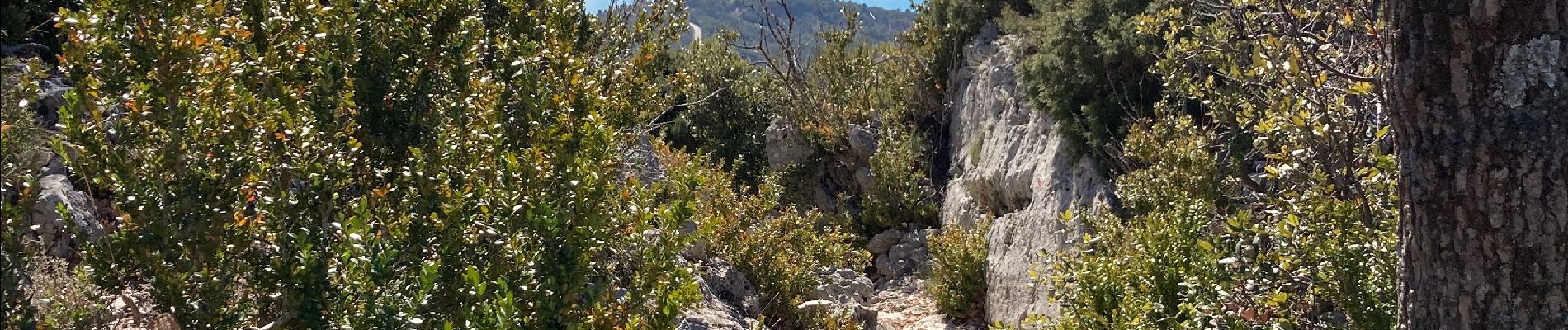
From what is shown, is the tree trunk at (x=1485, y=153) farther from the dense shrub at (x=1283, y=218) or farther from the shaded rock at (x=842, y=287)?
the shaded rock at (x=842, y=287)

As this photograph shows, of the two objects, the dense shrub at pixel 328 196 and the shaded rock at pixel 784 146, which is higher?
the shaded rock at pixel 784 146

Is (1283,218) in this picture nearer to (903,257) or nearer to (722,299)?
(722,299)

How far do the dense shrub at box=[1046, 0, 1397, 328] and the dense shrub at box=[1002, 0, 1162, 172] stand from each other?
2.49 m

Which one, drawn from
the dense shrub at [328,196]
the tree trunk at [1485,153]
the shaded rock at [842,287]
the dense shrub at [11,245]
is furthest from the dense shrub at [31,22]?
the tree trunk at [1485,153]

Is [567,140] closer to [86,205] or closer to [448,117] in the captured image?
[448,117]

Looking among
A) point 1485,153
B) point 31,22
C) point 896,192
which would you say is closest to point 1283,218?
point 1485,153

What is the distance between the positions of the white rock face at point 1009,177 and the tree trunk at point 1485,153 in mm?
4919

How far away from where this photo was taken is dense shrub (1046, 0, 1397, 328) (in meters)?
3.67

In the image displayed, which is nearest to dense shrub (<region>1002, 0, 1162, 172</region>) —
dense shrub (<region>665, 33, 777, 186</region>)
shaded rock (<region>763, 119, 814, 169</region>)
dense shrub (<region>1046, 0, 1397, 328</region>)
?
dense shrub (<region>1046, 0, 1397, 328</region>)

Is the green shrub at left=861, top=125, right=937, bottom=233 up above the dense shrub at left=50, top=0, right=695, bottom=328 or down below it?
above

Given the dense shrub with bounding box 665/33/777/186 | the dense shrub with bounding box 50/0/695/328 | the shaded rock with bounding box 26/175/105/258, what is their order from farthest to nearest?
the dense shrub with bounding box 665/33/777/186 → the shaded rock with bounding box 26/175/105/258 → the dense shrub with bounding box 50/0/695/328

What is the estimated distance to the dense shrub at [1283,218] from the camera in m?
3.67

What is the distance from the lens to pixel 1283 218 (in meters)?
A: 4.44

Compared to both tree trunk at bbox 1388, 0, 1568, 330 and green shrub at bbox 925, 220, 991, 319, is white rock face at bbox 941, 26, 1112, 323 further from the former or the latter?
tree trunk at bbox 1388, 0, 1568, 330
